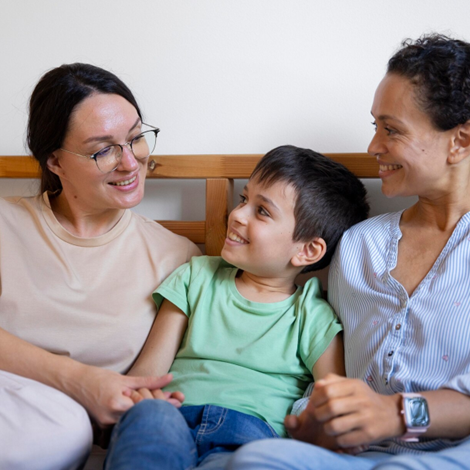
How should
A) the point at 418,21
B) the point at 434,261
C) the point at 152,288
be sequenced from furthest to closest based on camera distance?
the point at 418,21, the point at 152,288, the point at 434,261

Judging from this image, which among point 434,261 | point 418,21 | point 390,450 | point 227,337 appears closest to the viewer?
point 390,450

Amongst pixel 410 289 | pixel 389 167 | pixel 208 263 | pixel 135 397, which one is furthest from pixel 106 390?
pixel 389 167

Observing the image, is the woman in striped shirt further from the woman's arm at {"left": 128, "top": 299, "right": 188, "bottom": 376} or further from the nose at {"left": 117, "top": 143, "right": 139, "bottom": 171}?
the nose at {"left": 117, "top": 143, "right": 139, "bottom": 171}

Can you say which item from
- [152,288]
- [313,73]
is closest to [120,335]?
[152,288]

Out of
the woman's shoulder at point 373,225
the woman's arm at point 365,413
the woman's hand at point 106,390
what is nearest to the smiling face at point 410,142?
the woman's shoulder at point 373,225

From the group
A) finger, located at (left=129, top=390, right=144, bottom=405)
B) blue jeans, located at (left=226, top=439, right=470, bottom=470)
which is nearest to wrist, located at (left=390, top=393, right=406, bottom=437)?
blue jeans, located at (left=226, top=439, right=470, bottom=470)

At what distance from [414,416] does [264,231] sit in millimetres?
555

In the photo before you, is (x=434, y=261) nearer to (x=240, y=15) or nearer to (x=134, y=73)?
(x=240, y=15)

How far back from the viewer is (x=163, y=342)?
1415 mm

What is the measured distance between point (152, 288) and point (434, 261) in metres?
0.70

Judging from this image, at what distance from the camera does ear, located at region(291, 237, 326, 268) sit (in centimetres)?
145

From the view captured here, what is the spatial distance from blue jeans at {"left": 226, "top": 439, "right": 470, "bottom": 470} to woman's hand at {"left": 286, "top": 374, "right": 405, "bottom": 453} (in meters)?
0.06

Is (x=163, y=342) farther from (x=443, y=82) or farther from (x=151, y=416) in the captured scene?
(x=443, y=82)

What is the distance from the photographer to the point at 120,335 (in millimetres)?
1422
